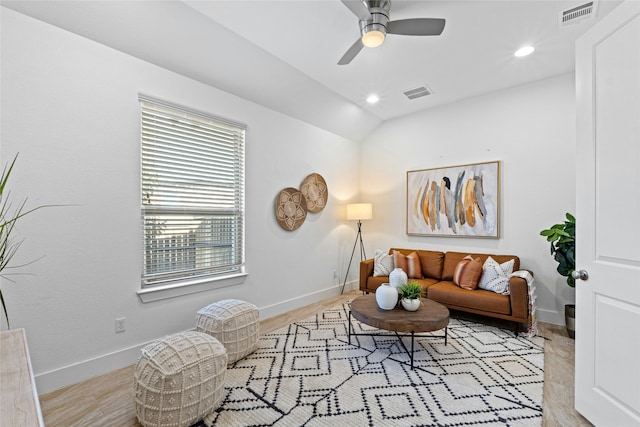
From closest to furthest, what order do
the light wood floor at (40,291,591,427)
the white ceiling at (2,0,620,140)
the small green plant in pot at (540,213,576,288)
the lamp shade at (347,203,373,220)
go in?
the light wood floor at (40,291,591,427)
the white ceiling at (2,0,620,140)
the small green plant in pot at (540,213,576,288)
the lamp shade at (347,203,373,220)

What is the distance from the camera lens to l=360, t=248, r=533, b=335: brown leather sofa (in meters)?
3.09

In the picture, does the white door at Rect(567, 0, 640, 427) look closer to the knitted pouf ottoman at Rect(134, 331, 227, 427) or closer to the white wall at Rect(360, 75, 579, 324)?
the white wall at Rect(360, 75, 579, 324)

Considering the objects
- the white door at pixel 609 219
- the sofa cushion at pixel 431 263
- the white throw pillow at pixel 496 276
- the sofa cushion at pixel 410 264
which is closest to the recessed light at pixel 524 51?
the white door at pixel 609 219

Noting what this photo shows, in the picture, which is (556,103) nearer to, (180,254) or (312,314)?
(312,314)

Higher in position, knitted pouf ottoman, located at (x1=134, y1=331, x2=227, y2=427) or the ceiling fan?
the ceiling fan

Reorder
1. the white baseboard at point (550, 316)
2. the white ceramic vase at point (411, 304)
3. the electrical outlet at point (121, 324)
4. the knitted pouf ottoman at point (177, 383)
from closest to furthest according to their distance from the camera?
the knitted pouf ottoman at point (177, 383) < the electrical outlet at point (121, 324) < the white ceramic vase at point (411, 304) < the white baseboard at point (550, 316)

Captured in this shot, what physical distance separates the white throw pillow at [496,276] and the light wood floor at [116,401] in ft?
2.61

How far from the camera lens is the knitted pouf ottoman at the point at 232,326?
8.24 feet

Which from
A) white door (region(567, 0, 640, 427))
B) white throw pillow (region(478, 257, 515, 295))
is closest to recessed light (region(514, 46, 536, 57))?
white door (region(567, 0, 640, 427))

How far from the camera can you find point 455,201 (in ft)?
14.0

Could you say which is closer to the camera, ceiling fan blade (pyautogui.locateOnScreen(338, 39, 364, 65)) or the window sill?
ceiling fan blade (pyautogui.locateOnScreen(338, 39, 364, 65))

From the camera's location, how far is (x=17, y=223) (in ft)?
6.66

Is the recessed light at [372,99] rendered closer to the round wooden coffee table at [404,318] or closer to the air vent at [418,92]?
the air vent at [418,92]

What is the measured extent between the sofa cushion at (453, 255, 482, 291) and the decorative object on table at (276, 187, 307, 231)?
2197 mm
